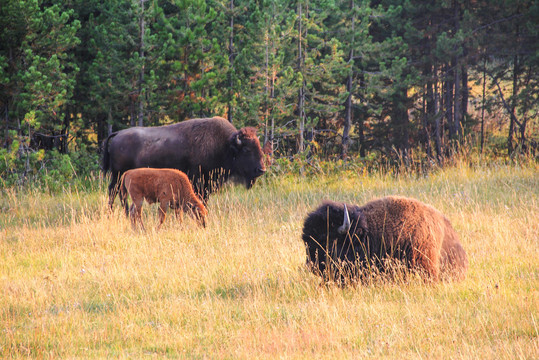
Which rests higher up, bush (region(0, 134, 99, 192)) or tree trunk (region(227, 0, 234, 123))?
tree trunk (region(227, 0, 234, 123))

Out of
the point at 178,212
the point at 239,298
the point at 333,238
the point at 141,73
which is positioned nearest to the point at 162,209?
the point at 178,212

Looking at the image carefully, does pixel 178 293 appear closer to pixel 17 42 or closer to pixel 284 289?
pixel 284 289

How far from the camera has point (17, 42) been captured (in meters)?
14.5

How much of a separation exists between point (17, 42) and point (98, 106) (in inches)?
125

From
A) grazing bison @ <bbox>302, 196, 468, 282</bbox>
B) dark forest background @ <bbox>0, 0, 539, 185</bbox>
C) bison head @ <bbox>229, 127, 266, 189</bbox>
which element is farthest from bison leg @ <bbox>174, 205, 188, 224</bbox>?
dark forest background @ <bbox>0, 0, 539, 185</bbox>

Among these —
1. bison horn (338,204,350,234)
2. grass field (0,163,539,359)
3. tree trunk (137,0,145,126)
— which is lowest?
grass field (0,163,539,359)

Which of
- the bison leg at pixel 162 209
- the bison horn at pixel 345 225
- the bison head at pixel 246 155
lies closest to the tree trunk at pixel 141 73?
the bison head at pixel 246 155

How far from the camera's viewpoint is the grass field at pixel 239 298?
456 centimetres

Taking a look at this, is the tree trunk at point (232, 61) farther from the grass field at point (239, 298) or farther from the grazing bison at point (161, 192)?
the grass field at point (239, 298)

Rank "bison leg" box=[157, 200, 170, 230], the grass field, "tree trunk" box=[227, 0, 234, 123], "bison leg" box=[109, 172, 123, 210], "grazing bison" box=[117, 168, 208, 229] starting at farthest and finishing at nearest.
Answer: "tree trunk" box=[227, 0, 234, 123] < "bison leg" box=[109, 172, 123, 210] < "bison leg" box=[157, 200, 170, 230] < "grazing bison" box=[117, 168, 208, 229] < the grass field

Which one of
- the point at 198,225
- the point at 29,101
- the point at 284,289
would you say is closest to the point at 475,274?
the point at 284,289

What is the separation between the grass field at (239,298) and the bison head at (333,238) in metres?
0.27

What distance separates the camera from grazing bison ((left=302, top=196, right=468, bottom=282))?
573 centimetres

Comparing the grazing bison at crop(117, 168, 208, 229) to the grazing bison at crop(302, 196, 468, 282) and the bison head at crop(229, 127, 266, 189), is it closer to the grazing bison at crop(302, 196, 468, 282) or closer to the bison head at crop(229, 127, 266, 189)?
the bison head at crop(229, 127, 266, 189)
